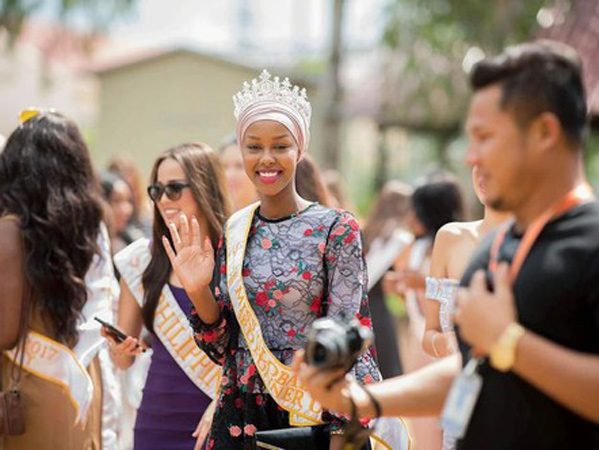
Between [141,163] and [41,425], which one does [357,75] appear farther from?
[41,425]

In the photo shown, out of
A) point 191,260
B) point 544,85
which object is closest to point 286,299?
point 191,260

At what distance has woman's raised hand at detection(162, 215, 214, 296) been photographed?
379 cm

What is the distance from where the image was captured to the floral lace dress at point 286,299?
374cm

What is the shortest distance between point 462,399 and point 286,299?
1.31m

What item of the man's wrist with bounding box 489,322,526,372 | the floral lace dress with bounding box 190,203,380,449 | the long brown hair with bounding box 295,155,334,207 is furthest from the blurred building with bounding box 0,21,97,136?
the man's wrist with bounding box 489,322,526,372

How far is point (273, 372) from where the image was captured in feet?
12.2

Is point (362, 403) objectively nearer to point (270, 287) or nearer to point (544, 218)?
point (544, 218)

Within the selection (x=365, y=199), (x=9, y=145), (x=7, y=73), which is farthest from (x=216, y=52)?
(x=9, y=145)

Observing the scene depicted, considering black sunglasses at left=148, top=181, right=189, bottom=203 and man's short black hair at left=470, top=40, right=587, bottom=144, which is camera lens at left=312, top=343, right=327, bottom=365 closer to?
man's short black hair at left=470, top=40, right=587, bottom=144

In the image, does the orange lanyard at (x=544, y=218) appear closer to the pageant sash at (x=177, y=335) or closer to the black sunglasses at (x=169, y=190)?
the pageant sash at (x=177, y=335)

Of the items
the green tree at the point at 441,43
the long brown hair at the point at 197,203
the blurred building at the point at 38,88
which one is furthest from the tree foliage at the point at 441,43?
the blurred building at the point at 38,88

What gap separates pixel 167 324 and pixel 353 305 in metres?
1.29

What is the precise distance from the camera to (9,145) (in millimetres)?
4695

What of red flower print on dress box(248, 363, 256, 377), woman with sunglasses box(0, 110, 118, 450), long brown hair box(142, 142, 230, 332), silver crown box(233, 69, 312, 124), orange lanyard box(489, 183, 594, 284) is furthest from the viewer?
long brown hair box(142, 142, 230, 332)
